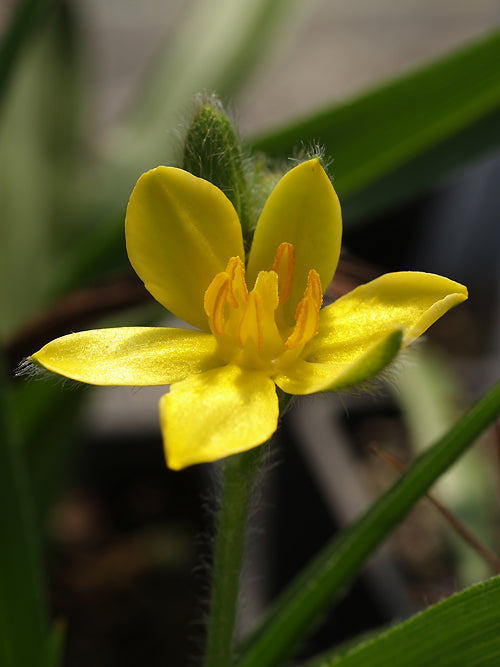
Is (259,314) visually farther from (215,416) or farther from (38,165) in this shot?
(38,165)

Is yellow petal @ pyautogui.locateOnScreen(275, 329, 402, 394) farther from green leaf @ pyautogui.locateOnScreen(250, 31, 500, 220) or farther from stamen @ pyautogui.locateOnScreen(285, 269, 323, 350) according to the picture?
green leaf @ pyautogui.locateOnScreen(250, 31, 500, 220)

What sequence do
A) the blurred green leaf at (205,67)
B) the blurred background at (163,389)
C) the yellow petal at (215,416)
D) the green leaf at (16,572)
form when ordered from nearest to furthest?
the yellow petal at (215,416) → the green leaf at (16,572) → the blurred background at (163,389) → the blurred green leaf at (205,67)

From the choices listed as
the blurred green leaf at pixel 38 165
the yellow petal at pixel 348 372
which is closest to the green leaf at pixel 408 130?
the yellow petal at pixel 348 372

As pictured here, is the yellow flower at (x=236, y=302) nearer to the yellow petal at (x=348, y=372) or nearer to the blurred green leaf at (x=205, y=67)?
the yellow petal at (x=348, y=372)

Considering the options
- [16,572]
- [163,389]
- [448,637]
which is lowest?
[163,389]

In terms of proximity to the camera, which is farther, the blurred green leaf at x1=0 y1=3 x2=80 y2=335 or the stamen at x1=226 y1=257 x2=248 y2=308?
the blurred green leaf at x1=0 y1=3 x2=80 y2=335

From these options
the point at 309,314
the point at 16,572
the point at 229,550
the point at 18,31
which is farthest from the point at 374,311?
the point at 18,31

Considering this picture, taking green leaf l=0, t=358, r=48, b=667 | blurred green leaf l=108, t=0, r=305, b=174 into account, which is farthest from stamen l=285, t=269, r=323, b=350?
blurred green leaf l=108, t=0, r=305, b=174
